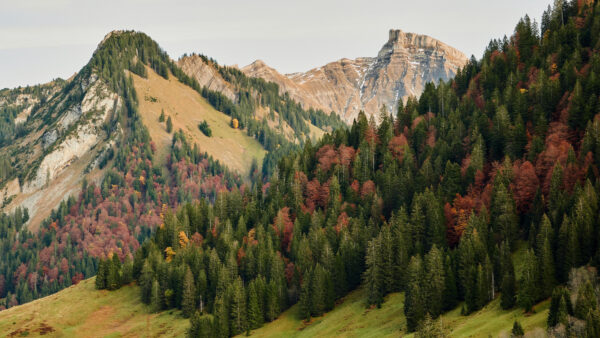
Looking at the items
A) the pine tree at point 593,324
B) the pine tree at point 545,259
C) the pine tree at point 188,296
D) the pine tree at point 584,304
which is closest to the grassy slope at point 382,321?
the pine tree at point 545,259

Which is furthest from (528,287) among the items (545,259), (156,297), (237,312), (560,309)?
(156,297)

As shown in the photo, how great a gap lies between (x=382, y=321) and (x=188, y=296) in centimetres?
5210

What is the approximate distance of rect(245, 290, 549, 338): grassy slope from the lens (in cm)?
7238

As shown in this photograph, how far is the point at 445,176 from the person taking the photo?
130375 millimetres

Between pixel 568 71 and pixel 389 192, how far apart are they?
50661 mm

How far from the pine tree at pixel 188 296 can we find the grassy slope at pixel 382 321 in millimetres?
21299

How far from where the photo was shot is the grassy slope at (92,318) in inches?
4961

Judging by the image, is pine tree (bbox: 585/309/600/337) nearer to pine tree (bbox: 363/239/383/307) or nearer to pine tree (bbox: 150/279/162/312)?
pine tree (bbox: 363/239/383/307)

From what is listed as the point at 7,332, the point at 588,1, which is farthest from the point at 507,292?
the point at 588,1

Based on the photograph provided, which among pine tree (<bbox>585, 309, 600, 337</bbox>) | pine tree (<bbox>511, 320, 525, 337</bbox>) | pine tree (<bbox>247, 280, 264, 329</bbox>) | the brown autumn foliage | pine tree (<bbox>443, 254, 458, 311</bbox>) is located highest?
the brown autumn foliage

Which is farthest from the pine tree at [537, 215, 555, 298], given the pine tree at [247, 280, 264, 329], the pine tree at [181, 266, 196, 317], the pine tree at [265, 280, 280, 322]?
the pine tree at [181, 266, 196, 317]

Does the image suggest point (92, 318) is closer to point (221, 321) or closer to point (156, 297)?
point (156, 297)

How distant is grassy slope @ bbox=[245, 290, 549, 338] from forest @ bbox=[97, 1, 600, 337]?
92.8 inches

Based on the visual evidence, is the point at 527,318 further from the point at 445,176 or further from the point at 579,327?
the point at 445,176
